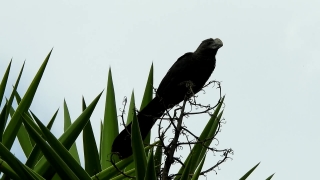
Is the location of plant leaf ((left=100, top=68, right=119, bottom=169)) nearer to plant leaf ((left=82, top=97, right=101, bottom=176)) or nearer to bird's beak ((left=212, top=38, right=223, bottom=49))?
plant leaf ((left=82, top=97, right=101, bottom=176))

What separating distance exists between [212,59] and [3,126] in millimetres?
1717

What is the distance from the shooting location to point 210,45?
151 inches

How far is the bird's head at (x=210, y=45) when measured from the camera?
3.82 metres

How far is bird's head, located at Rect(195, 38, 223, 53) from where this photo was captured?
3.82 m

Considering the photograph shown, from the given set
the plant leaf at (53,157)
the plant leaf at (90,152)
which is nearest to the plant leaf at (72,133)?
the plant leaf at (90,152)

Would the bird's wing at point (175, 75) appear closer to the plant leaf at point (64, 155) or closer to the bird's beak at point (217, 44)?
the bird's beak at point (217, 44)

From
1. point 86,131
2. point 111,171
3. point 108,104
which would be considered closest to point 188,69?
point 108,104

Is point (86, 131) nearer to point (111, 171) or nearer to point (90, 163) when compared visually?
point (90, 163)

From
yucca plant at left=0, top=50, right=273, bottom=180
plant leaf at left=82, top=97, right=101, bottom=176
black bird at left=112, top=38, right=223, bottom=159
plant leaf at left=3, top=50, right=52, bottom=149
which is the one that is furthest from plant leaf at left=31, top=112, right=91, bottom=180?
black bird at left=112, top=38, right=223, bottom=159

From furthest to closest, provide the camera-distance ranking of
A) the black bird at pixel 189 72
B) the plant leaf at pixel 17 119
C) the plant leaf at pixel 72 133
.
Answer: the black bird at pixel 189 72
the plant leaf at pixel 17 119
the plant leaf at pixel 72 133

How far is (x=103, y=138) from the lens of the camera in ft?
12.1

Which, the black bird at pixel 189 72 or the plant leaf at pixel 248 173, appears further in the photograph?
the black bird at pixel 189 72

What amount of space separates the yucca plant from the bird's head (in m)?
0.43

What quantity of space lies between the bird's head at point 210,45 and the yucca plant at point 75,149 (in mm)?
433
